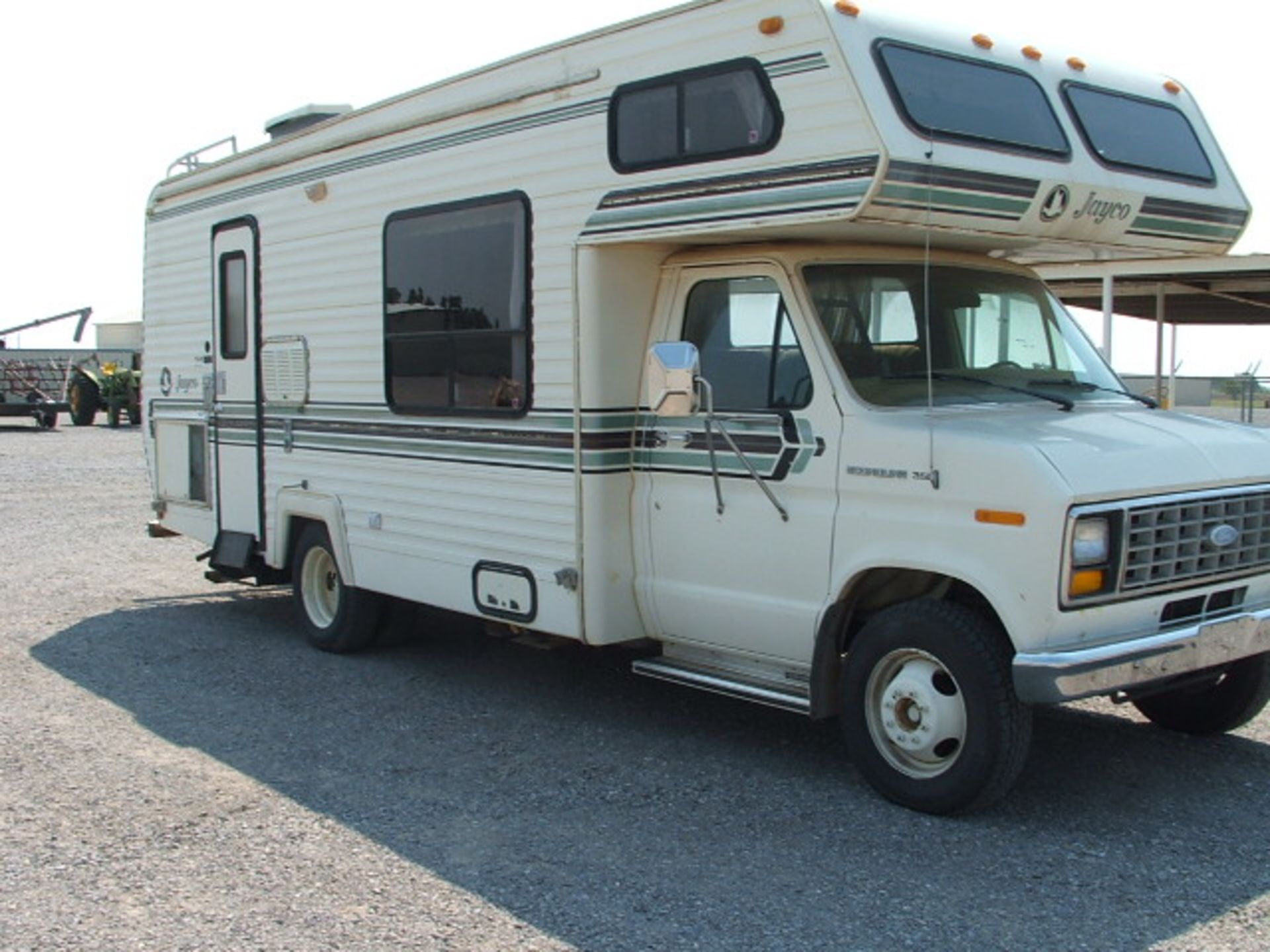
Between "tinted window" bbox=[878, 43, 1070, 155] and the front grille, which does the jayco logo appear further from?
the front grille

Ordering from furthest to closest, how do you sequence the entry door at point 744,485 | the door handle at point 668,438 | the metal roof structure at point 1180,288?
the metal roof structure at point 1180,288, the door handle at point 668,438, the entry door at point 744,485

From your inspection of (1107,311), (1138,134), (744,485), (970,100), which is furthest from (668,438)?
(1107,311)

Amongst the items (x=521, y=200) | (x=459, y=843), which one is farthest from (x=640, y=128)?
(x=459, y=843)

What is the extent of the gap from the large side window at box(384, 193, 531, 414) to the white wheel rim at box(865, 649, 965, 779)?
2.17 meters

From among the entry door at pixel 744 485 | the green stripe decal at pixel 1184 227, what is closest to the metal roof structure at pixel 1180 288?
the green stripe decal at pixel 1184 227

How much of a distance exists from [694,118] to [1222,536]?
2.62m

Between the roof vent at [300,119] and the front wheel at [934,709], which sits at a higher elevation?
the roof vent at [300,119]

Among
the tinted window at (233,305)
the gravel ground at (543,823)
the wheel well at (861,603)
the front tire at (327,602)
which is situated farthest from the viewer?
the tinted window at (233,305)

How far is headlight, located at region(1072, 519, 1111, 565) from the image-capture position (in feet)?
Answer: 15.6

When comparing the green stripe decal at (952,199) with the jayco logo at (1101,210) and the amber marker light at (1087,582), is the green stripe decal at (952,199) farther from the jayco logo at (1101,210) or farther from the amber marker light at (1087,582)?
the amber marker light at (1087,582)

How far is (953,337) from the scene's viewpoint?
5.94 metres

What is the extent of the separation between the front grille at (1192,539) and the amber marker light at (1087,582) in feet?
0.31

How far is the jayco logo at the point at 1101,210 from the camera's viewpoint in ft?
19.0

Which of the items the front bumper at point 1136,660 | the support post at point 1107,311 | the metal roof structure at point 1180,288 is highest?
the metal roof structure at point 1180,288
